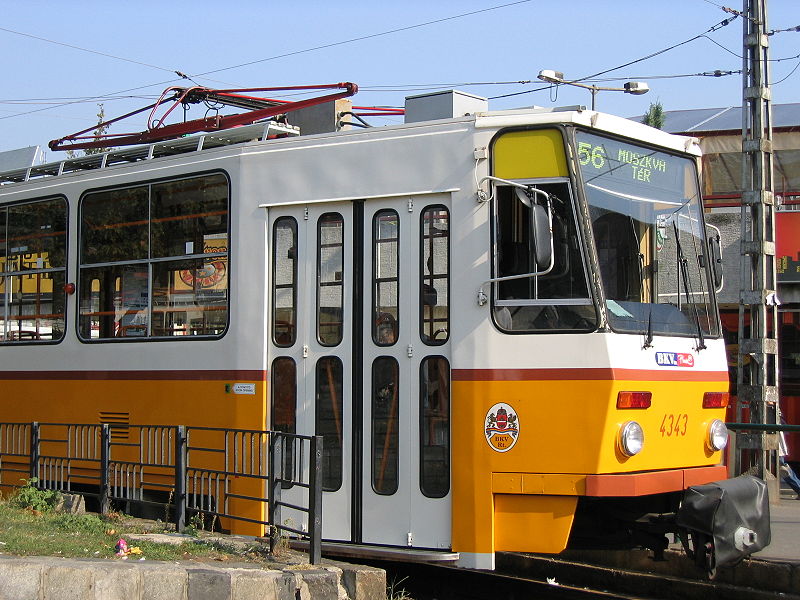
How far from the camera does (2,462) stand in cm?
1132

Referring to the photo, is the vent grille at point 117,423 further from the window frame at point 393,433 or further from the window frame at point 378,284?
the window frame at point 378,284

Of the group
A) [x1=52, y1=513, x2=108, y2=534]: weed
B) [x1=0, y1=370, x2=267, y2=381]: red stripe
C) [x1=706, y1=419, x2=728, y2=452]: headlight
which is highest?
[x1=0, y1=370, x2=267, y2=381]: red stripe

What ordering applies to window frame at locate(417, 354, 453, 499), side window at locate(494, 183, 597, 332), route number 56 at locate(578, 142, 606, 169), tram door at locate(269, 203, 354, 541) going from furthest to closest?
tram door at locate(269, 203, 354, 541) < window frame at locate(417, 354, 453, 499) < route number 56 at locate(578, 142, 606, 169) < side window at locate(494, 183, 597, 332)

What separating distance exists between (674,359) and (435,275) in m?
1.94

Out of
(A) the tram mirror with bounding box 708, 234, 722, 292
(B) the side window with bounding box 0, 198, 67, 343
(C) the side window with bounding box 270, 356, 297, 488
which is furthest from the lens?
(B) the side window with bounding box 0, 198, 67, 343

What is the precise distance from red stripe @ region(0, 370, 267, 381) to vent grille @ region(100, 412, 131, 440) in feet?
1.11

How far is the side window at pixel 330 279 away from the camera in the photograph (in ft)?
28.0

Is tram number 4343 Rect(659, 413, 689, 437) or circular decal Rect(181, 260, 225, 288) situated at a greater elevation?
circular decal Rect(181, 260, 225, 288)

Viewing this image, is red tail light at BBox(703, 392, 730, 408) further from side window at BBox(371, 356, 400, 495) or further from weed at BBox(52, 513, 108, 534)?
weed at BBox(52, 513, 108, 534)

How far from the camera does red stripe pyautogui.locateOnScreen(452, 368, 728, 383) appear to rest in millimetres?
7547

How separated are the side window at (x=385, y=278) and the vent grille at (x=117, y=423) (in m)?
2.96

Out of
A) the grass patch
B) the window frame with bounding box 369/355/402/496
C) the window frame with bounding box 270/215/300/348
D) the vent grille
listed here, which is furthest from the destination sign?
the vent grille

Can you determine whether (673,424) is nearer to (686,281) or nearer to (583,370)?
(583,370)

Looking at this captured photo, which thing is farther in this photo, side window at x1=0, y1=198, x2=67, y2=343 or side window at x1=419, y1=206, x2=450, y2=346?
side window at x1=0, y1=198, x2=67, y2=343
